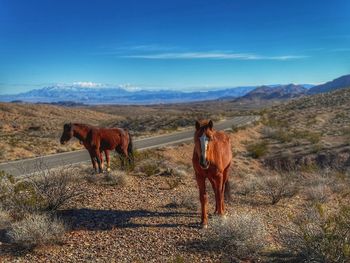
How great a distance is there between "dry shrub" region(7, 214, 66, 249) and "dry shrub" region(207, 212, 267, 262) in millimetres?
2907

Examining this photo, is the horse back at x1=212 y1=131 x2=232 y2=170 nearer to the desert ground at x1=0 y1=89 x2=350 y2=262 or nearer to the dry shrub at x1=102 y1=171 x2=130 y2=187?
the desert ground at x1=0 y1=89 x2=350 y2=262

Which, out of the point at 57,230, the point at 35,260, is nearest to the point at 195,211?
the point at 57,230

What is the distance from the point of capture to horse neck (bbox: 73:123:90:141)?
14836 mm

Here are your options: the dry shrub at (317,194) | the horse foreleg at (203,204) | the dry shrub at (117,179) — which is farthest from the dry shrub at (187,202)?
the dry shrub at (317,194)

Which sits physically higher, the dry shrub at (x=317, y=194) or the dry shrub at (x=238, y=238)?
the dry shrub at (x=238, y=238)

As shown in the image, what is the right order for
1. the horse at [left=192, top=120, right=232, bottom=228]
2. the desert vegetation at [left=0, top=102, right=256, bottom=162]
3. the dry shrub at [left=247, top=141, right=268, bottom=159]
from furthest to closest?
1. the desert vegetation at [left=0, top=102, right=256, bottom=162]
2. the dry shrub at [left=247, top=141, right=268, bottom=159]
3. the horse at [left=192, top=120, right=232, bottom=228]

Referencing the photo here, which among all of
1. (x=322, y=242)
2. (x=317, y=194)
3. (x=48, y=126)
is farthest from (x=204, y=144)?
(x=48, y=126)

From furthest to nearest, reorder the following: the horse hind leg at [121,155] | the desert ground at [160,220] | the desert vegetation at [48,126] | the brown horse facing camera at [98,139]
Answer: the desert vegetation at [48,126], the horse hind leg at [121,155], the brown horse facing camera at [98,139], the desert ground at [160,220]

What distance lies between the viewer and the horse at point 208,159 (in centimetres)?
792

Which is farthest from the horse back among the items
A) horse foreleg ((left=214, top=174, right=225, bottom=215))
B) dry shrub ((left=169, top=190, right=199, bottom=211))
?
dry shrub ((left=169, top=190, right=199, bottom=211))

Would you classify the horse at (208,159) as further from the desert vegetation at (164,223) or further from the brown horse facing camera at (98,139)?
the brown horse facing camera at (98,139)

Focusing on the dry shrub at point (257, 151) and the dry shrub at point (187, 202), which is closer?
the dry shrub at point (187, 202)

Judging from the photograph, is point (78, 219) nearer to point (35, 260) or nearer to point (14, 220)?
point (14, 220)

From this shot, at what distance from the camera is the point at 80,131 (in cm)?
1489
